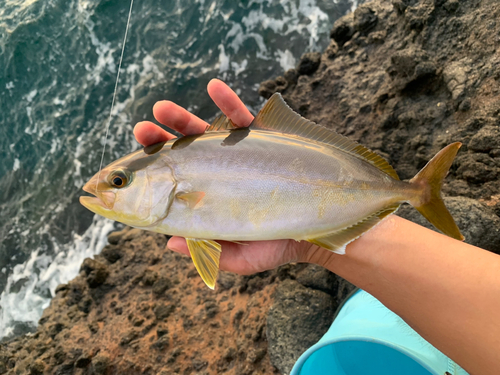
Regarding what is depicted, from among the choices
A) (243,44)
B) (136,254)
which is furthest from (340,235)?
(243,44)

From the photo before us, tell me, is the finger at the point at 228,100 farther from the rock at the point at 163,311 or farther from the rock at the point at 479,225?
the rock at the point at 163,311

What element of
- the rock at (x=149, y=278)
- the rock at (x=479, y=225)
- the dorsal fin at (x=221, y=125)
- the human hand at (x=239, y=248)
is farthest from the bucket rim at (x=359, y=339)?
the rock at (x=149, y=278)

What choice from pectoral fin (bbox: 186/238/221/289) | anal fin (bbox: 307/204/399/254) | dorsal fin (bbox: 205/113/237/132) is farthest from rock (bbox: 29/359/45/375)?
anal fin (bbox: 307/204/399/254)

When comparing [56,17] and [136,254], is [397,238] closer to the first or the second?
[136,254]

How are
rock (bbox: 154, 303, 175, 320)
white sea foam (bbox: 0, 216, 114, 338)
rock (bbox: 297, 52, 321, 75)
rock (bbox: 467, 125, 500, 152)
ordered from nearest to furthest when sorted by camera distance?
rock (bbox: 467, 125, 500, 152), rock (bbox: 154, 303, 175, 320), rock (bbox: 297, 52, 321, 75), white sea foam (bbox: 0, 216, 114, 338)

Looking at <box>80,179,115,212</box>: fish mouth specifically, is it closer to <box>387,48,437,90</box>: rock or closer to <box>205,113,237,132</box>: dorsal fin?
<box>205,113,237,132</box>: dorsal fin

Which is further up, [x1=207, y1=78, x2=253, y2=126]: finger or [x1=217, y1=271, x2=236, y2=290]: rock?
[x1=207, y1=78, x2=253, y2=126]: finger
